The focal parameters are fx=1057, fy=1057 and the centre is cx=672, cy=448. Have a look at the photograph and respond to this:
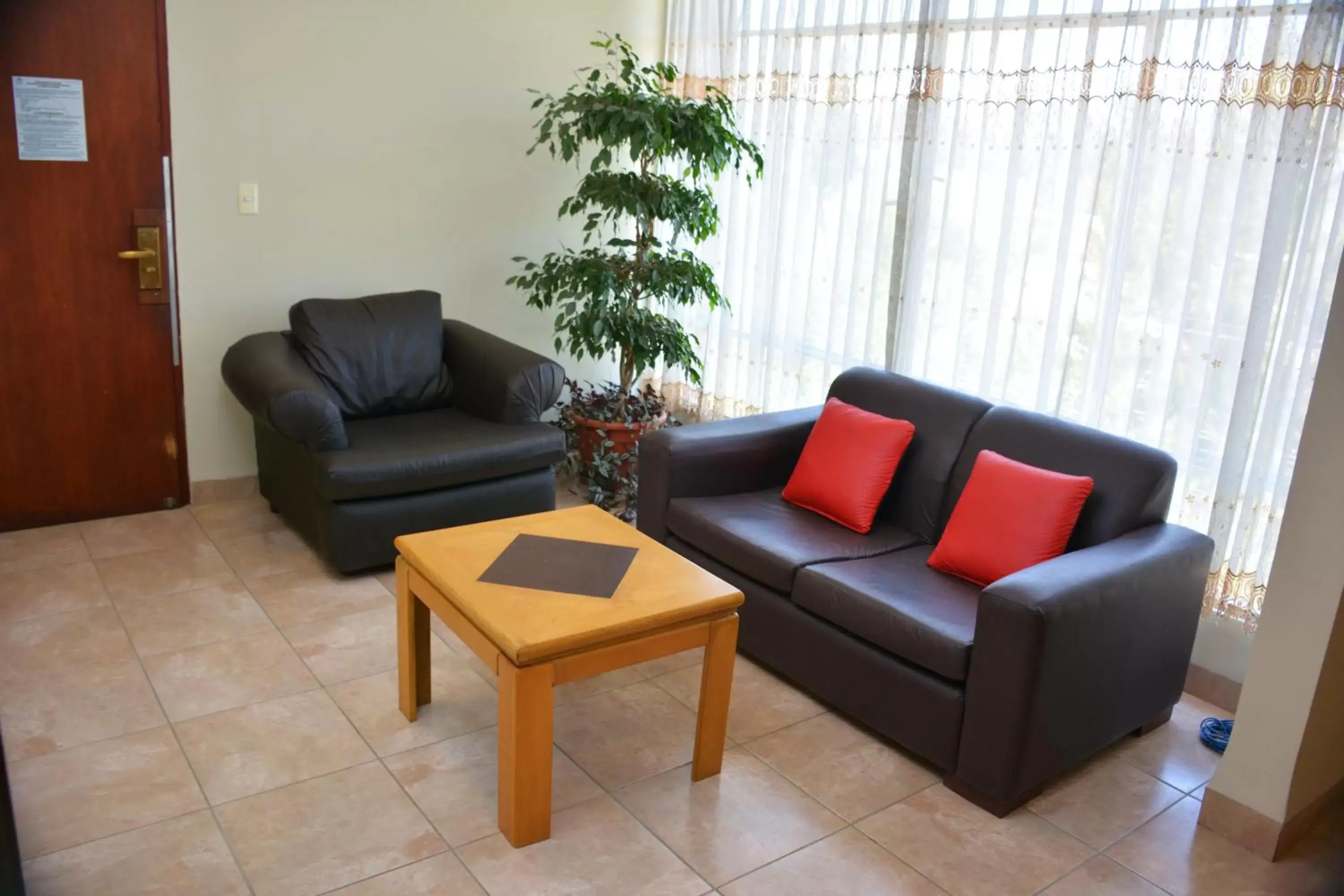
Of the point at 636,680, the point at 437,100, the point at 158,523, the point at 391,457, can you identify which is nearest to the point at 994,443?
the point at 636,680

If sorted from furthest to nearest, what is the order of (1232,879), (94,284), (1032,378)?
(94,284) < (1032,378) < (1232,879)

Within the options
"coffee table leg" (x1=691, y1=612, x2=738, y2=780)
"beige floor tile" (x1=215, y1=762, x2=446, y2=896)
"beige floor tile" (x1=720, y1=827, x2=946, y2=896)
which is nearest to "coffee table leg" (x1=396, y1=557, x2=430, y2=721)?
"beige floor tile" (x1=215, y1=762, x2=446, y2=896)

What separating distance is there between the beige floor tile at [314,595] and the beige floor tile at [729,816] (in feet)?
4.36

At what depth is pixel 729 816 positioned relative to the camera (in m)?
2.56

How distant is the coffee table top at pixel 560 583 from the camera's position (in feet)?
7.73

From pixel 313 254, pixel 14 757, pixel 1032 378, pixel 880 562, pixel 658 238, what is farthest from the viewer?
pixel 658 238

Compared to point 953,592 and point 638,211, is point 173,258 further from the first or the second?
point 953,592

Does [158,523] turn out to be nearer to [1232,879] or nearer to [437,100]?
[437,100]

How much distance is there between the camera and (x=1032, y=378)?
11.3 ft

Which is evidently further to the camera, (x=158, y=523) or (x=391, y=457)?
(x=158, y=523)

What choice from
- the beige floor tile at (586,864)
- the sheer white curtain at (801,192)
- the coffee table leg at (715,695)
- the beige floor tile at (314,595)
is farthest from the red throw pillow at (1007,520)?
the beige floor tile at (314,595)

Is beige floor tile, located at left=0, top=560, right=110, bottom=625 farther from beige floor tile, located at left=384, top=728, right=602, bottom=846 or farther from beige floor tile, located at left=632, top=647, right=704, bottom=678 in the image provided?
beige floor tile, located at left=632, top=647, right=704, bottom=678

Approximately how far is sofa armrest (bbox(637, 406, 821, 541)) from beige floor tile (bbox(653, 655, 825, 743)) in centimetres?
56

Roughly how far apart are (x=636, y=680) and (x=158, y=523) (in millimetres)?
2117
